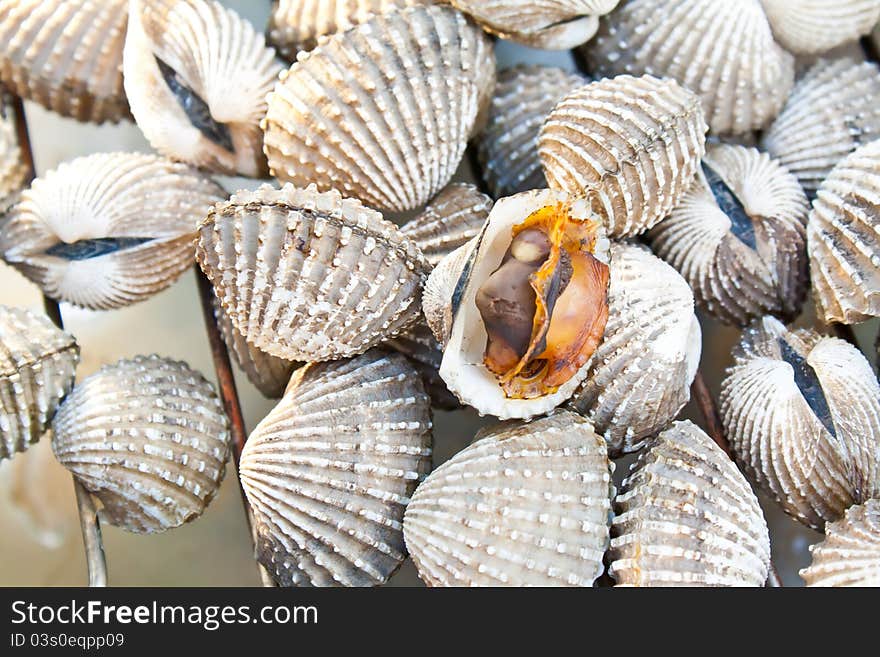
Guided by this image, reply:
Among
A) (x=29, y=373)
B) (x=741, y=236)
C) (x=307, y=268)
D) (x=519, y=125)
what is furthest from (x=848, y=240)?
(x=29, y=373)

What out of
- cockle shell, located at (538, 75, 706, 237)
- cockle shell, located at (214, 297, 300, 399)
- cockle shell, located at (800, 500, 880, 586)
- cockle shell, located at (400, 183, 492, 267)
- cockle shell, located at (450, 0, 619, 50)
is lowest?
cockle shell, located at (800, 500, 880, 586)

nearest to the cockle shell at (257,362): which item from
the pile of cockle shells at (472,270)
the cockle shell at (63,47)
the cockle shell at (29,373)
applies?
the pile of cockle shells at (472,270)

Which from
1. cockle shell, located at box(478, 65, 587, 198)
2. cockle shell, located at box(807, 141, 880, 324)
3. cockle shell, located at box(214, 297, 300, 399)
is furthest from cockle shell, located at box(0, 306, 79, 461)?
cockle shell, located at box(807, 141, 880, 324)

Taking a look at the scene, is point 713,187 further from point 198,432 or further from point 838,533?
point 198,432

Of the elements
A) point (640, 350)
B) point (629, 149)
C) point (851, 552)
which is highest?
point (629, 149)

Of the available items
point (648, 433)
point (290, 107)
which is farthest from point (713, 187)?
point (290, 107)

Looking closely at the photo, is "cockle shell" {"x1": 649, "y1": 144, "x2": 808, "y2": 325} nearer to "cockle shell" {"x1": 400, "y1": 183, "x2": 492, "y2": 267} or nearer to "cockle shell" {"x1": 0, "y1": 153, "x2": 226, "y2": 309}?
"cockle shell" {"x1": 400, "y1": 183, "x2": 492, "y2": 267}

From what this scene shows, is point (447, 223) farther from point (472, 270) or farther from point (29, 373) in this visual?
point (29, 373)
